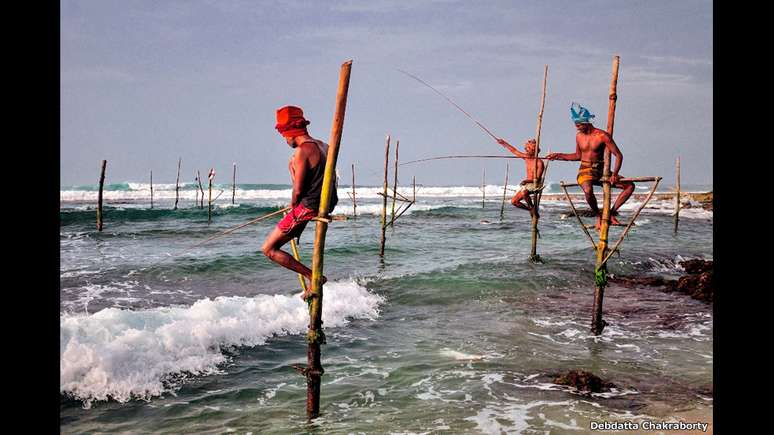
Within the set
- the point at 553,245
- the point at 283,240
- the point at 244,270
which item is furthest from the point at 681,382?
the point at 553,245

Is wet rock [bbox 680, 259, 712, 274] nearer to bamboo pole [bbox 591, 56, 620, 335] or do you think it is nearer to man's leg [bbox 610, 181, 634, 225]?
bamboo pole [bbox 591, 56, 620, 335]

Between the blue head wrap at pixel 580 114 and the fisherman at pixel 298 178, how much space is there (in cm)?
456

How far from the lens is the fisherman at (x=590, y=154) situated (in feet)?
26.3

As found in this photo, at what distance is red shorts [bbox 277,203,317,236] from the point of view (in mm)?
5066

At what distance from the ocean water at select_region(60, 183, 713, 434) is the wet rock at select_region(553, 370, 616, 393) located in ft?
0.47

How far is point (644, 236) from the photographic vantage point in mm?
26453

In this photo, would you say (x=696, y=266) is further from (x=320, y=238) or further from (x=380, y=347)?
(x=320, y=238)

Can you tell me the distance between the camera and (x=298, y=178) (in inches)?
198

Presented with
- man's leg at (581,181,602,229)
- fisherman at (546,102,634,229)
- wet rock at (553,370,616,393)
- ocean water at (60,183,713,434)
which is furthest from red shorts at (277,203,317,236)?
man's leg at (581,181,602,229)

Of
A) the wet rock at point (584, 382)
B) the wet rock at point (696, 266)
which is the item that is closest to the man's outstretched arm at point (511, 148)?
the wet rock at point (584, 382)

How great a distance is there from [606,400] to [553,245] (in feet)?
59.4
